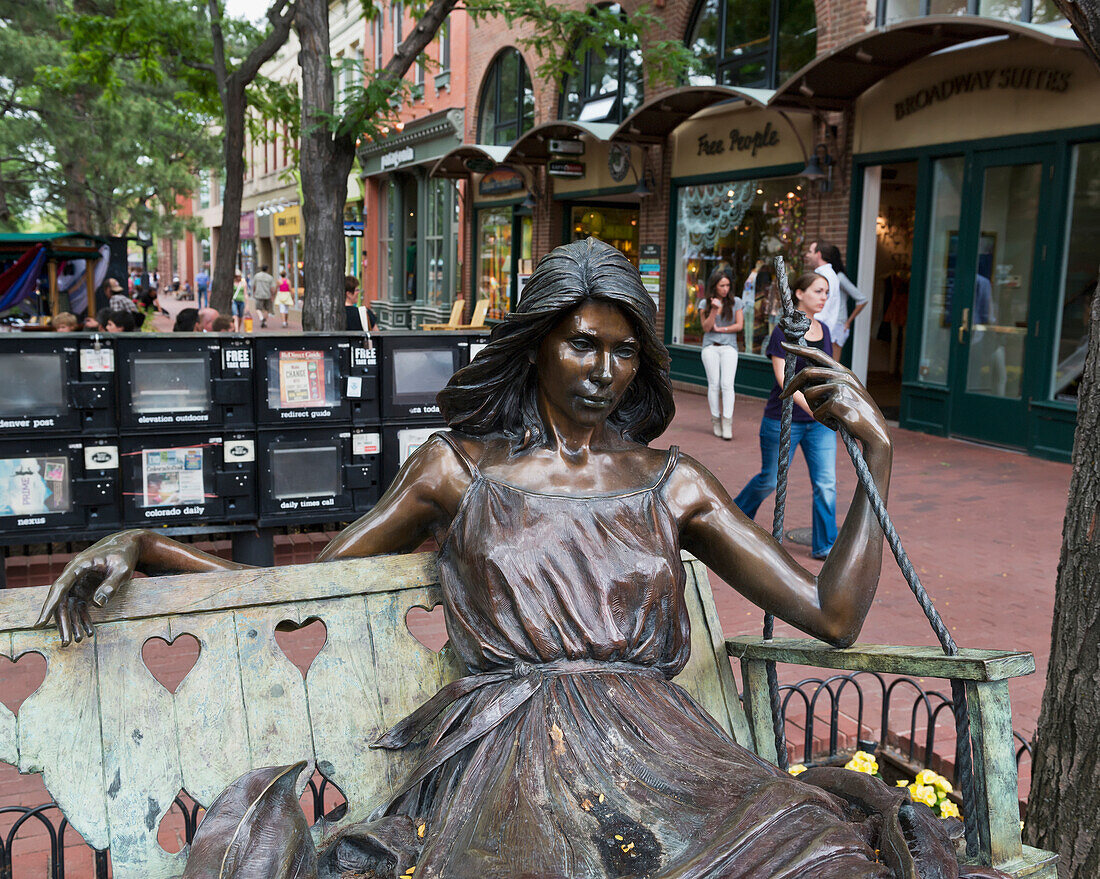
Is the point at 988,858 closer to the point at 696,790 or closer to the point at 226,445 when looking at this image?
the point at 696,790

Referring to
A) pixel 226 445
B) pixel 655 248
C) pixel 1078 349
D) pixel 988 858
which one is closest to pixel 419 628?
pixel 226 445

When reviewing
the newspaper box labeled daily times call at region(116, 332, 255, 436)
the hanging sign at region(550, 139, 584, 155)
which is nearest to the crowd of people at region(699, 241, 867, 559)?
the newspaper box labeled daily times call at region(116, 332, 255, 436)

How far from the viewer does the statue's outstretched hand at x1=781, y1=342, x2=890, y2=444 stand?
94.2 inches

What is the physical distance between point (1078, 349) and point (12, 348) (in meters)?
9.28

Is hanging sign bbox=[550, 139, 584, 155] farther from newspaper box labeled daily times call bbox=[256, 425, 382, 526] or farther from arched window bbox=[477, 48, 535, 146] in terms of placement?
newspaper box labeled daily times call bbox=[256, 425, 382, 526]

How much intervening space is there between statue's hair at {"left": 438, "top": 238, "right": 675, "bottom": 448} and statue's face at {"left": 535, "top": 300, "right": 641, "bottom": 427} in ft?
0.09

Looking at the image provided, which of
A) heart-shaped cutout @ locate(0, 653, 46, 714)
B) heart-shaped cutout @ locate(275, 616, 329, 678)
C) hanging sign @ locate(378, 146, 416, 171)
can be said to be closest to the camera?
heart-shaped cutout @ locate(0, 653, 46, 714)

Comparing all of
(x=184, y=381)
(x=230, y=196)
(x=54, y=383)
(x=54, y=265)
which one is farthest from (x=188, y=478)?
(x=54, y=265)

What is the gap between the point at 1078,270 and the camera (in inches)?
399

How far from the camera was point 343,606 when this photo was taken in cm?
264

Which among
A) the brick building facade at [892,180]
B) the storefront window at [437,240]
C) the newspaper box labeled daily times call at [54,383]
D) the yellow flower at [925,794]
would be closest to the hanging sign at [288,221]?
the storefront window at [437,240]

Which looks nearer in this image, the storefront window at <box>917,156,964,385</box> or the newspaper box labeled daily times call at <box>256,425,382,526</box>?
the newspaper box labeled daily times call at <box>256,425,382,526</box>

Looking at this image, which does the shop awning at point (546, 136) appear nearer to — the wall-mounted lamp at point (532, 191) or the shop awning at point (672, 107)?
the shop awning at point (672, 107)

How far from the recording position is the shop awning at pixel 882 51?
9039 millimetres
